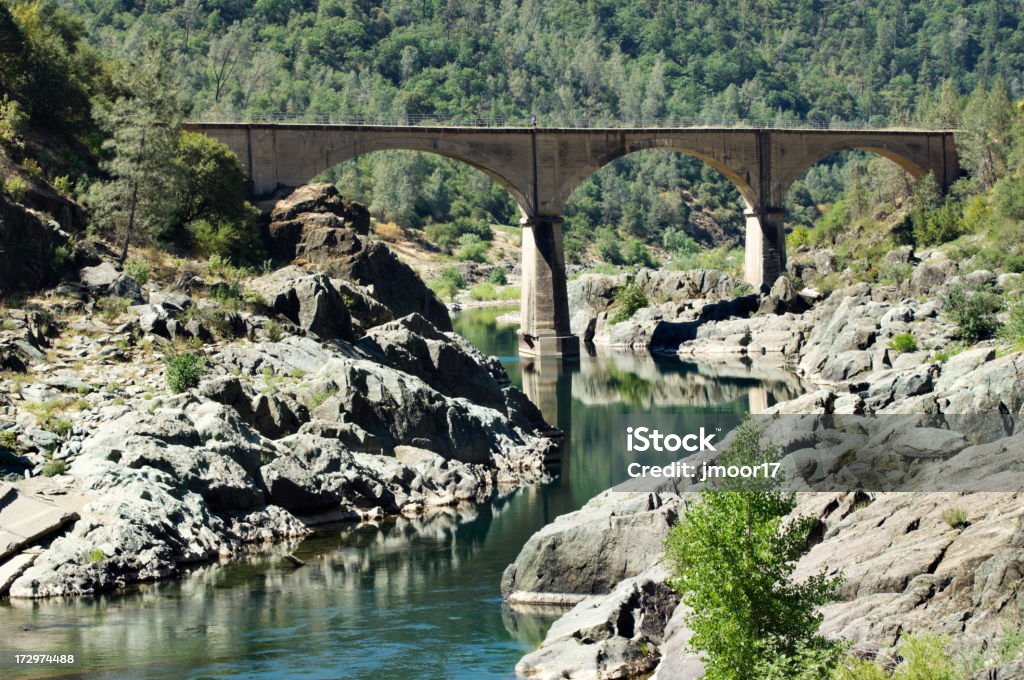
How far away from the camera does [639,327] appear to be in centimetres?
7956

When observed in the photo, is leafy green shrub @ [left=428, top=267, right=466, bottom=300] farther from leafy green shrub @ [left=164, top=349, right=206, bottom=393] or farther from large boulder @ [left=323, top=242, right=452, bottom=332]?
leafy green shrub @ [left=164, top=349, right=206, bottom=393]

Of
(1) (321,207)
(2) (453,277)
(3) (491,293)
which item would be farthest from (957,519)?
(2) (453,277)

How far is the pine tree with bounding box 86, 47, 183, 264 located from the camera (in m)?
47.8

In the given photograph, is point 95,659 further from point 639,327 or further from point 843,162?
point 843,162

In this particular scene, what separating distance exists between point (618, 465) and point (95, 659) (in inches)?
727

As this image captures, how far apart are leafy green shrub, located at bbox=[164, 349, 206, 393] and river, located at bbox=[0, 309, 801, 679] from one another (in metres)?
6.36

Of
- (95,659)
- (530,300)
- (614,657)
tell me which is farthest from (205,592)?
(530,300)

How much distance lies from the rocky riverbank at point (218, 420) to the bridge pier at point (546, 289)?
72.8 ft

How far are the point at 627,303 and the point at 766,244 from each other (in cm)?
851

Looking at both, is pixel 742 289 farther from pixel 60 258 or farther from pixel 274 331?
pixel 60 258

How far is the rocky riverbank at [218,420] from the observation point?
30.4m

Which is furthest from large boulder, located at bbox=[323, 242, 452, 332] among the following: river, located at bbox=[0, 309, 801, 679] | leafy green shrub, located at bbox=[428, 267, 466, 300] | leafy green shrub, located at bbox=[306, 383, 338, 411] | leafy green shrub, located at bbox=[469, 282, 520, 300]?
leafy green shrub, located at bbox=[469, 282, 520, 300]

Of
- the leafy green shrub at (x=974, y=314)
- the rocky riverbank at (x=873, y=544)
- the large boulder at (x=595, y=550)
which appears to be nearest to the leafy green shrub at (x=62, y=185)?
the rocky riverbank at (x=873, y=544)

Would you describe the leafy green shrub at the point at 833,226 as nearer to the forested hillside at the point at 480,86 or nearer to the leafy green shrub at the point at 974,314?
the forested hillside at the point at 480,86
